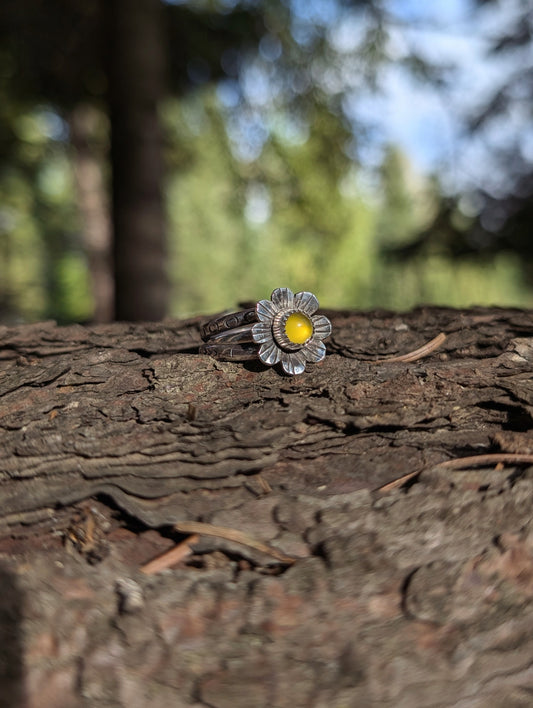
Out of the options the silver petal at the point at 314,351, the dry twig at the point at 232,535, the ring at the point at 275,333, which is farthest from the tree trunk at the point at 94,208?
the dry twig at the point at 232,535

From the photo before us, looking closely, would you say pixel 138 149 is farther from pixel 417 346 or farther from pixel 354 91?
pixel 417 346

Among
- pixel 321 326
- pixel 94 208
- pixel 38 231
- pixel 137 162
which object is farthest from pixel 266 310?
pixel 38 231

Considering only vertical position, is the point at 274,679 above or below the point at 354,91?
below

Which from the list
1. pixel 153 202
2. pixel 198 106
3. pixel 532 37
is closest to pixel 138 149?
pixel 153 202

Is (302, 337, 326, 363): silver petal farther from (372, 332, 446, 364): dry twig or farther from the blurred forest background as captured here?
the blurred forest background

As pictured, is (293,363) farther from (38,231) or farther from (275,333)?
(38,231)

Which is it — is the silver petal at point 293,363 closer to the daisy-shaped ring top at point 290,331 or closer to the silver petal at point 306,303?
the daisy-shaped ring top at point 290,331
